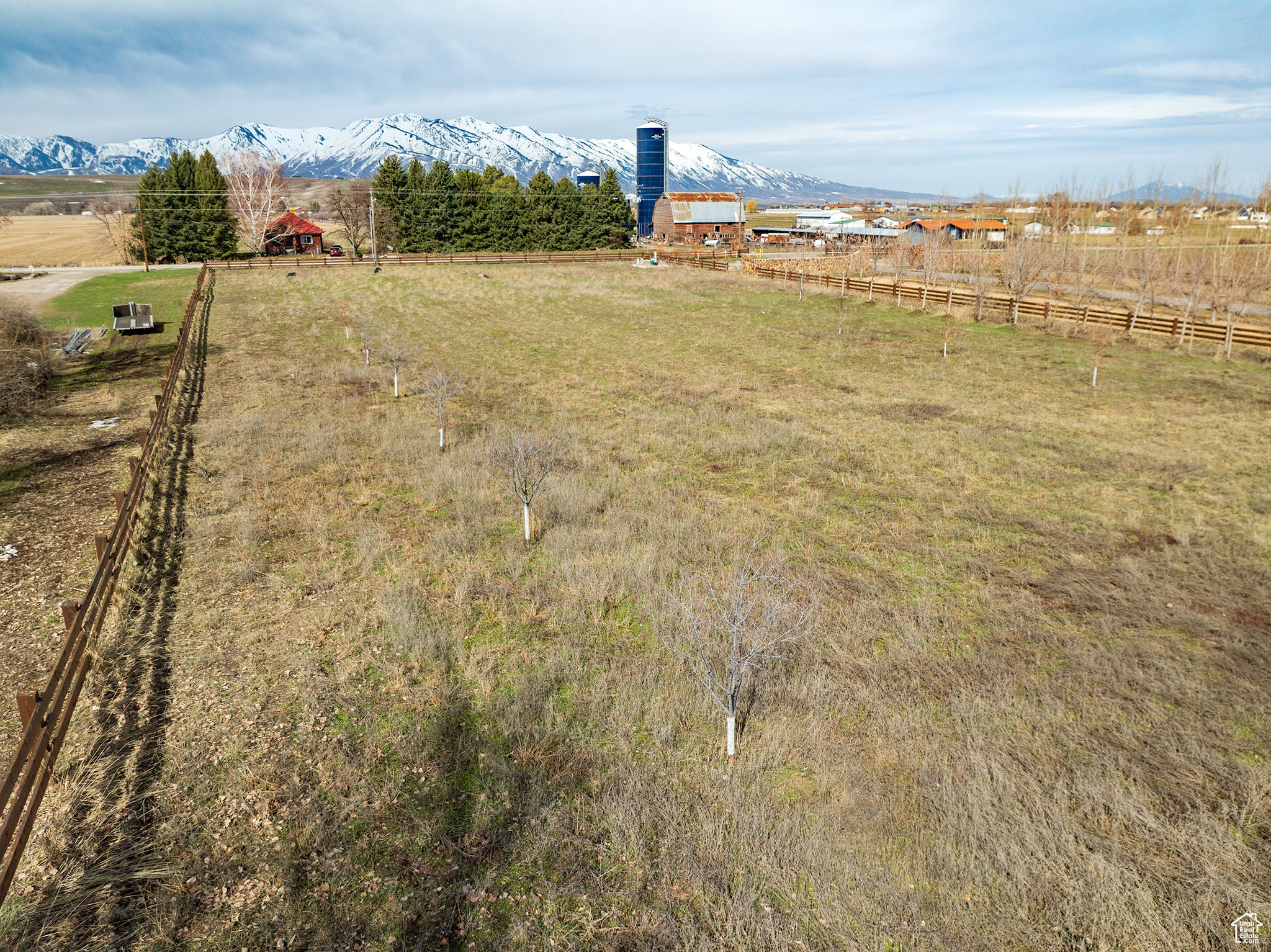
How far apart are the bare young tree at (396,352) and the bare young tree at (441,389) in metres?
1.16

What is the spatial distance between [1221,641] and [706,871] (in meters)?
8.27

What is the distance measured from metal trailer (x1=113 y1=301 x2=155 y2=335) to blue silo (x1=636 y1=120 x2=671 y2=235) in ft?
380

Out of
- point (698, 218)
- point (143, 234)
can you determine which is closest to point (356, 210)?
point (143, 234)

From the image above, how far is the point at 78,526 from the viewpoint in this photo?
1261 cm

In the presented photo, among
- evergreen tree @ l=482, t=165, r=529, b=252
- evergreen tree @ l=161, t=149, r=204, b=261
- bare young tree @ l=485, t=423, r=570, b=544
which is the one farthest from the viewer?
evergreen tree @ l=482, t=165, r=529, b=252

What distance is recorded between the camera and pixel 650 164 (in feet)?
471

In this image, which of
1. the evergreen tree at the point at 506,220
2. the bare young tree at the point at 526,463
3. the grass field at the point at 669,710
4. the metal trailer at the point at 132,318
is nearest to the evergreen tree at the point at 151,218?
the evergreen tree at the point at 506,220

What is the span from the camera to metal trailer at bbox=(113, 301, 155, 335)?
32.0 metres

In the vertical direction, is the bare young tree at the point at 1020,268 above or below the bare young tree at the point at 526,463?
above

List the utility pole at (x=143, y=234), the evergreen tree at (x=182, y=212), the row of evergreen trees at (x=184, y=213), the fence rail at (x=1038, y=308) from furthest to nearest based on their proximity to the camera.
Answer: the evergreen tree at (x=182, y=212), the row of evergreen trees at (x=184, y=213), the utility pole at (x=143, y=234), the fence rail at (x=1038, y=308)

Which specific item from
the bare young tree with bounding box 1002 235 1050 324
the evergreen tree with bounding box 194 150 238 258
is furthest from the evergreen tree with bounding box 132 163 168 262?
the bare young tree with bounding box 1002 235 1050 324

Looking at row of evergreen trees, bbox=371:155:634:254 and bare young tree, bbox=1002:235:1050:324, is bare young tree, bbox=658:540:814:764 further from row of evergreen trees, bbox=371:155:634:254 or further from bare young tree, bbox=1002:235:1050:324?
row of evergreen trees, bbox=371:155:634:254

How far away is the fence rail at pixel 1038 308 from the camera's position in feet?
95.7

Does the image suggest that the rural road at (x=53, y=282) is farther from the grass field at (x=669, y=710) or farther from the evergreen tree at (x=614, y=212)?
the evergreen tree at (x=614, y=212)
